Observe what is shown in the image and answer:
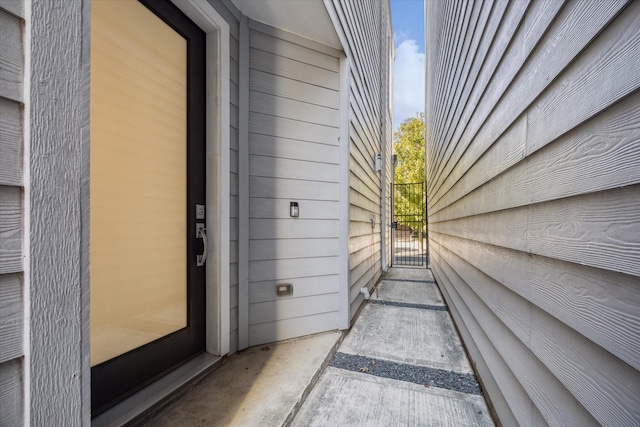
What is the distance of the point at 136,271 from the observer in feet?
4.73

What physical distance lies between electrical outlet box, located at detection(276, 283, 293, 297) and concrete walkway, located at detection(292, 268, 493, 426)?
0.62 metres

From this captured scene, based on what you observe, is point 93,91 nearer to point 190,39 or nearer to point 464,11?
point 190,39

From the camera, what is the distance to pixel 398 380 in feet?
6.15

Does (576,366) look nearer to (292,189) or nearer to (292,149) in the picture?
(292,189)

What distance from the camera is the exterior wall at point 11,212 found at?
0.56 metres

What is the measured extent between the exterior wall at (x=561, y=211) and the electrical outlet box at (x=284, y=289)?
1.35 metres

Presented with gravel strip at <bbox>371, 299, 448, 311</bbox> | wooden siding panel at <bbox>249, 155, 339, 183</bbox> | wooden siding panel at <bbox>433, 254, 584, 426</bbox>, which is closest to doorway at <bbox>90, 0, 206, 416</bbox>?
wooden siding panel at <bbox>249, 155, 339, 183</bbox>

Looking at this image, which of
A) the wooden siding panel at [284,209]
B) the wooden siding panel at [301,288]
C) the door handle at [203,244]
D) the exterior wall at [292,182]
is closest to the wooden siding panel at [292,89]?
the exterior wall at [292,182]

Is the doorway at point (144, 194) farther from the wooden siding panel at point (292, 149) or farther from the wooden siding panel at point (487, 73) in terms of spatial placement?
the wooden siding panel at point (487, 73)

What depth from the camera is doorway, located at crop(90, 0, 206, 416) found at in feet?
4.19

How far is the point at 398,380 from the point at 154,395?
1420 mm

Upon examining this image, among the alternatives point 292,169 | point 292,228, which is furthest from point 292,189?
point 292,228

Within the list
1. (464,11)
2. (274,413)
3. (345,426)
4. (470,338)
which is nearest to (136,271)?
(274,413)

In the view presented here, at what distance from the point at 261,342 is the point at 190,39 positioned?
2.13 meters
